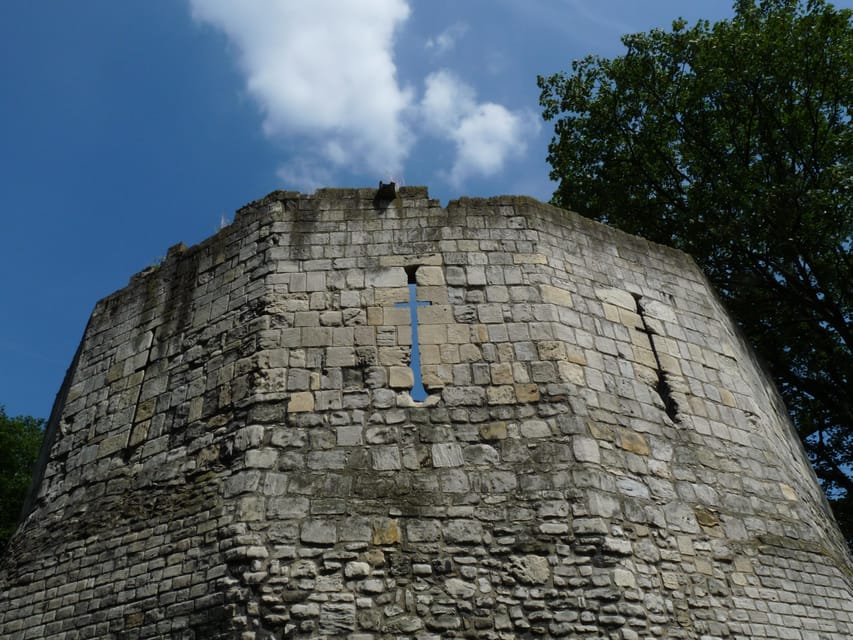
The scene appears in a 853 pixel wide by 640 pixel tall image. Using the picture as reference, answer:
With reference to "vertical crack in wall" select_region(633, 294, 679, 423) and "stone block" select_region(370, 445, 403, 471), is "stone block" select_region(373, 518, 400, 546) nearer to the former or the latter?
"stone block" select_region(370, 445, 403, 471)

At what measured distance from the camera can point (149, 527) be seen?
6.47 metres

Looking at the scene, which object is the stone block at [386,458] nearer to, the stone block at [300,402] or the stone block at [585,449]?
the stone block at [300,402]

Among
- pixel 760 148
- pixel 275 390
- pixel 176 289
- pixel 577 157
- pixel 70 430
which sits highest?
pixel 577 157

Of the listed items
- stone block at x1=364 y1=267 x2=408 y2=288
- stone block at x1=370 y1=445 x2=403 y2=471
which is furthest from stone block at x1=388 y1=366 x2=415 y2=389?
stone block at x1=364 y1=267 x2=408 y2=288

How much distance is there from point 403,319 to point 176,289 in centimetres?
287

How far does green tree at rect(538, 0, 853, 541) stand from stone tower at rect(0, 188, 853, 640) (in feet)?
16.8

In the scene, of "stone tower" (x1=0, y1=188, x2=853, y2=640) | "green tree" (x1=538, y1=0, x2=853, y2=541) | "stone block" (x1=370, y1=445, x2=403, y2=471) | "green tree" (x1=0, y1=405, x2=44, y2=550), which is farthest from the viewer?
"green tree" (x1=0, y1=405, x2=44, y2=550)

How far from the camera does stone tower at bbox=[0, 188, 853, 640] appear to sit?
18.5ft

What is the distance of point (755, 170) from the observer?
42.6 ft

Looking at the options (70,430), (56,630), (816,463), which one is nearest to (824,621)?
(56,630)

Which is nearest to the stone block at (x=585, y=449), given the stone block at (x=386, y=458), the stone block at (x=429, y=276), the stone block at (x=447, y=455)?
the stone block at (x=447, y=455)

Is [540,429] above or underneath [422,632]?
above

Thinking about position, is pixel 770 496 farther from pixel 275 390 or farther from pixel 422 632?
pixel 275 390

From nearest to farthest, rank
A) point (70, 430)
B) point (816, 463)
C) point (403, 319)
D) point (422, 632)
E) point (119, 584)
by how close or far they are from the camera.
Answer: point (422, 632) < point (119, 584) < point (403, 319) < point (70, 430) < point (816, 463)
